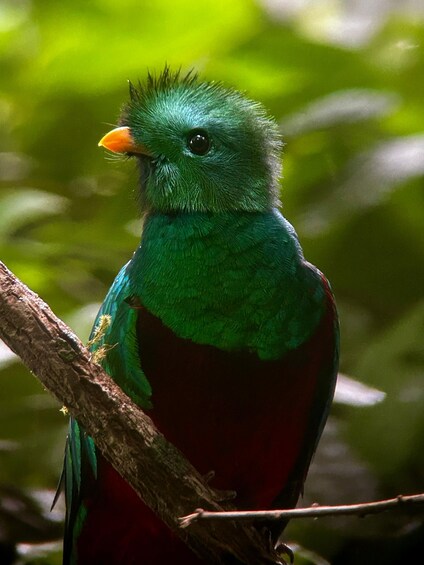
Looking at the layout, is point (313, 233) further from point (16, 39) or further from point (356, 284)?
point (16, 39)

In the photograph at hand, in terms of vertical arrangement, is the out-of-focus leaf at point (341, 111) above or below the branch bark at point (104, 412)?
above

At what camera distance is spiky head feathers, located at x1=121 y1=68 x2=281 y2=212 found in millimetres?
2555

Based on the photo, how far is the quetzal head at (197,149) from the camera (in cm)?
255

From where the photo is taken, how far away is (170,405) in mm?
2451

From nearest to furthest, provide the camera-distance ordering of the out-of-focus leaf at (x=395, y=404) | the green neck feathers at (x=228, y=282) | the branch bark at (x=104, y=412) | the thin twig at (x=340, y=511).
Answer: the thin twig at (x=340, y=511) → the branch bark at (x=104, y=412) → the green neck feathers at (x=228, y=282) → the out-of-focus leaf at (x=395, y=404)

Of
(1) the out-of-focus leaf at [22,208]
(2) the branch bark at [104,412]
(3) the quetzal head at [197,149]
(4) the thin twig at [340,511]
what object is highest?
(1) the out-of-focus leaf at [22,208]

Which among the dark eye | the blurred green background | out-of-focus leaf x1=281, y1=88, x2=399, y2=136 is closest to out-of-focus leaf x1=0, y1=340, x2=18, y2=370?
the blurred green background

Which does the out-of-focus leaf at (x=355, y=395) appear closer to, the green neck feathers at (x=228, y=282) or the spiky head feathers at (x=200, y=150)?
the green neck feathers at (x=228, y=282)

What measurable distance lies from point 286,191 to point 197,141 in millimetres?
1157

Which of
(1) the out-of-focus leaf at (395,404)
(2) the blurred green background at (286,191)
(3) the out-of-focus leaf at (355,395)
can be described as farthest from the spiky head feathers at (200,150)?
(1) the out-of-focus leaf at (395,404)

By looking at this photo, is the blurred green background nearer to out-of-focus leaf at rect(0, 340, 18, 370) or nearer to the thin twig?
out-of-focus leaf at rect(0, 340, 18, 370)

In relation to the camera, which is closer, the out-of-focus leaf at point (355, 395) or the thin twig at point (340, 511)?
the thin twig at point (340, 511)

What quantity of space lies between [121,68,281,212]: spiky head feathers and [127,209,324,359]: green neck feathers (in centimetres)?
6

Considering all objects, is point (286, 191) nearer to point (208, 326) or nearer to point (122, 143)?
point (122, 143)
